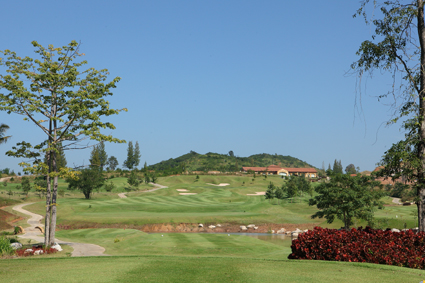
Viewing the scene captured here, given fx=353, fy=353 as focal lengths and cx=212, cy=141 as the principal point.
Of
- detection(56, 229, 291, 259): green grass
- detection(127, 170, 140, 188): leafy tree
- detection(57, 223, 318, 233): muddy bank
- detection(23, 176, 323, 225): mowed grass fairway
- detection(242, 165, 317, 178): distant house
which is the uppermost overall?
detection(242, 165, 317, 178): distant house

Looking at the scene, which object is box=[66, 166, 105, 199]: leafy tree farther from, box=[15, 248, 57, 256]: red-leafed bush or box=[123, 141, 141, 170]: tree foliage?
box=[123, 141, 141, 170]: tree foliage

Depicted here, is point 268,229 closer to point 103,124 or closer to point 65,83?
point 103,124

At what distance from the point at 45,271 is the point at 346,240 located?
10784mm

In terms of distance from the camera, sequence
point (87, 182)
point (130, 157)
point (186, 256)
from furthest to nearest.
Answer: point (130, 157), point (87, 182), point (186, 256)

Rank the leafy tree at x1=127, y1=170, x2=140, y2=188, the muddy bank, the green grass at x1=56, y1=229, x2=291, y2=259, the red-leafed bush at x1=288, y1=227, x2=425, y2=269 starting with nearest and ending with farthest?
the red-leafed bush at x1=288, y1=227, x2=425, y2=269
the green grass at x1=56, y1=229, x2=291, y2=259
the muddy bank
the leafy tree at x1=127, y1=170, x2=140, y2=188

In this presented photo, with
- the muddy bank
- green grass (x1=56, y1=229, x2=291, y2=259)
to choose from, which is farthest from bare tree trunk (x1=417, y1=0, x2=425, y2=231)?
the muddy bank

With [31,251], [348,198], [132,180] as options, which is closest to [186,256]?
[31,251]

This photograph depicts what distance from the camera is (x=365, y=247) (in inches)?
511

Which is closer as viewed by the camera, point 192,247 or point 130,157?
point 192,247

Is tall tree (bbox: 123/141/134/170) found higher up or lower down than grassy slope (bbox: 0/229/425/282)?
higher up

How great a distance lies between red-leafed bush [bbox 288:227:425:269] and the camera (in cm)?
1259

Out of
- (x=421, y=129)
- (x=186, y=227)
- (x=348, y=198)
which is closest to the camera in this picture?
(x=421, y=129)

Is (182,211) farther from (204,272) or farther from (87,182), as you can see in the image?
(204,272)

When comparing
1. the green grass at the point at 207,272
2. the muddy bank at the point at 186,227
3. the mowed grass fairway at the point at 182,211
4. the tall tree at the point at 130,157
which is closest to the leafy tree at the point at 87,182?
the mowed grass fairway at the point at 182,211
